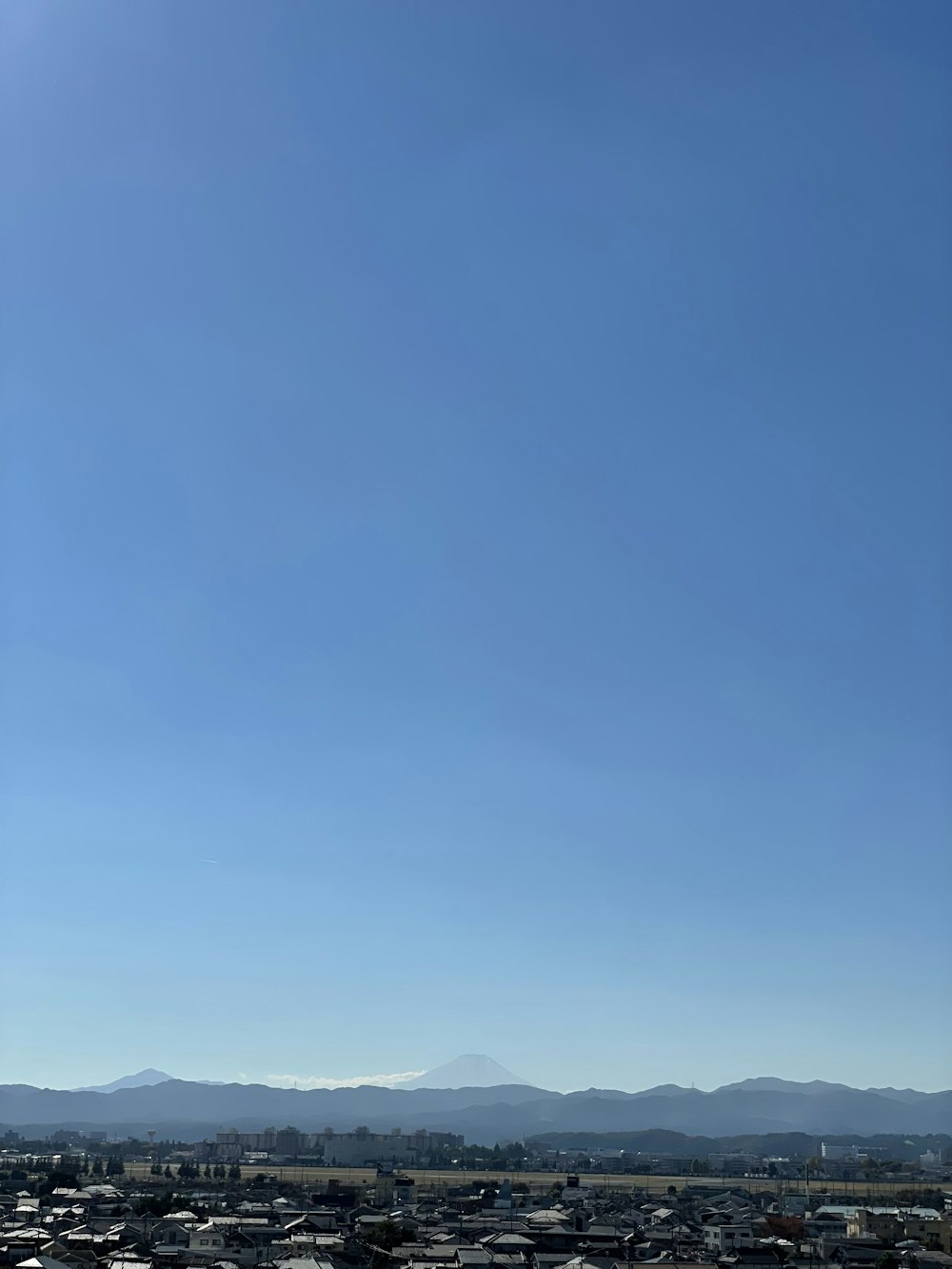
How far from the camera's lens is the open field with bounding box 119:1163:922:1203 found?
59.2 metres

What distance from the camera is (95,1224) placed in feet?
107

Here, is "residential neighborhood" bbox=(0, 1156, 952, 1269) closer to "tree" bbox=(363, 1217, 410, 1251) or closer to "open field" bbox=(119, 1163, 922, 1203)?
→ "tree" bbox=(363, 1217, 410, 1251)

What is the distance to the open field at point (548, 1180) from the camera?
59.2 m

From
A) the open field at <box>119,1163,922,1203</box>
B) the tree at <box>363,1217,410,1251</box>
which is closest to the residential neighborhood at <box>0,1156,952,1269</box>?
the tree at <box>363,1217,410,1251</box>

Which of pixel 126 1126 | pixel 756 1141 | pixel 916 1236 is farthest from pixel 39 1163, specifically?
pixel 126 1126

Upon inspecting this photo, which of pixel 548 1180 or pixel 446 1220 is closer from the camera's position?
pixel 446 1220

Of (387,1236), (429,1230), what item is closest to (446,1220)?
(429,1230)

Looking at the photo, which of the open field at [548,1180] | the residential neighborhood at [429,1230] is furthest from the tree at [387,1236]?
the open field at [548,1180]

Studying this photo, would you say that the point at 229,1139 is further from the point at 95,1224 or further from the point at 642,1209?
the point at 95,1224

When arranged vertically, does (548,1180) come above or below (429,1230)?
below

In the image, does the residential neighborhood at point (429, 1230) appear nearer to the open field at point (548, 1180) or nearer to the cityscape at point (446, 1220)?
the cityscape at point (446, 1220)

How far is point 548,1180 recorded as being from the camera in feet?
209

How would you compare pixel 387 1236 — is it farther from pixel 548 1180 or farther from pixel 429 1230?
pixel 548 1180

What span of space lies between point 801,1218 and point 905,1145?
110600mm
